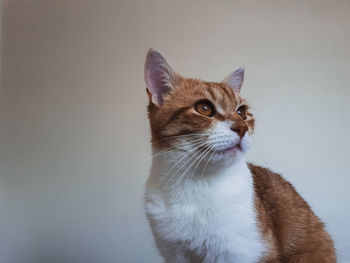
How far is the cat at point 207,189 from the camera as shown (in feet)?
2.79

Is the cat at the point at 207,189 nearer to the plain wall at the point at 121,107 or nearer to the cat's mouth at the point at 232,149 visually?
the cat's mouth at the point at 232,149

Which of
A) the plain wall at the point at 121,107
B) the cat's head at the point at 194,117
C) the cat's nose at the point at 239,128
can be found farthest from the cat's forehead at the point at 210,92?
the plain wall at the point at 121,107

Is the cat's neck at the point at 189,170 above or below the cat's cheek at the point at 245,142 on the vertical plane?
below

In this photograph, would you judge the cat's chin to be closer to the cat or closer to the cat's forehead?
the cat

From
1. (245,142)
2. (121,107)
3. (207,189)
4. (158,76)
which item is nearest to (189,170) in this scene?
(207,189)

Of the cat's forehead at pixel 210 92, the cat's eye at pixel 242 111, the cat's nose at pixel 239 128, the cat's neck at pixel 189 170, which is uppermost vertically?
the cat's forehead at pixel 210 92

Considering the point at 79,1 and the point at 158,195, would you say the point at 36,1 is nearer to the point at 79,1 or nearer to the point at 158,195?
the point at 79,1

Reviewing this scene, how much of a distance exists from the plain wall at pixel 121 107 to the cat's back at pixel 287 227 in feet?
1.22

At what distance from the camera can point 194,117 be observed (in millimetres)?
877

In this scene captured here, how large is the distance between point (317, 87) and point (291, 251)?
853 millimetres

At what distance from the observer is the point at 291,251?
0.98 metres

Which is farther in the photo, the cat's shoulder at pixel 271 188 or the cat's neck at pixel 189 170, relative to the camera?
the cat's shoulder at pixel 271 188

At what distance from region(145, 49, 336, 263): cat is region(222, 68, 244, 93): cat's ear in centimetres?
11

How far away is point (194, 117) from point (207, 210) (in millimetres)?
251
